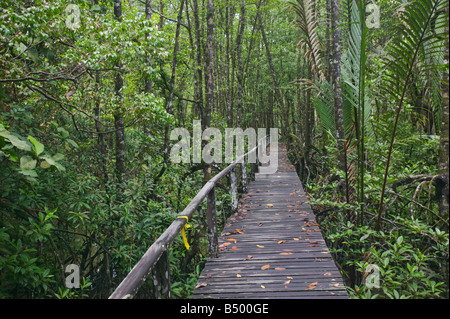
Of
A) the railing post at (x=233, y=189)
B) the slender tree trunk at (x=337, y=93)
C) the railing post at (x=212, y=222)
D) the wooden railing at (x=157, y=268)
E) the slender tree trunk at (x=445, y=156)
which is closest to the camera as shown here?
the wooden railing at (x=157, y=268)

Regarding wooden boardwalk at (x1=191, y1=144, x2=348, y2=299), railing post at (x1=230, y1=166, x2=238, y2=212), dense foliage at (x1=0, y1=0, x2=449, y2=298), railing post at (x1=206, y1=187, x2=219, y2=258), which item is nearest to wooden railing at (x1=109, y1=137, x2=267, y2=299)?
railing post at (x1=206, y1=187, x2=219, y2=258)

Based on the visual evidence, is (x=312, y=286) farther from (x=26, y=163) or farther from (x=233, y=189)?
(x=233, y=189)

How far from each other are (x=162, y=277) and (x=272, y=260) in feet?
6.57

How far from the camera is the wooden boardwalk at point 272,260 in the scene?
11.3 ft

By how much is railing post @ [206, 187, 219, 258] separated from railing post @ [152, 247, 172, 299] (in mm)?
1681

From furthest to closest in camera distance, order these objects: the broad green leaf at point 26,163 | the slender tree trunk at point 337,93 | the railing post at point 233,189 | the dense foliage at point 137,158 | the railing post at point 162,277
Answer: the railing post at point 233,189
the slender tree trunk at point 337,93
the dense foliage at point 137,158
the broad green leaf at point 26,163
the railing post at point 162,277

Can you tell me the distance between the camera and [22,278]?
3.55m

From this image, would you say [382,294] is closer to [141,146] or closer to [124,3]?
[141,146]

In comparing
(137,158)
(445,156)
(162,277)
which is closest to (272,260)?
(162,277)

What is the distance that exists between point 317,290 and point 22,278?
10.2 feet

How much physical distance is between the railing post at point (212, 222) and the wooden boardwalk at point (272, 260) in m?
0.12

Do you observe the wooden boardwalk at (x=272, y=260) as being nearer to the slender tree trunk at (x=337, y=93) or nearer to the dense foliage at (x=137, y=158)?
the dense foliage at (x=137, y=158)

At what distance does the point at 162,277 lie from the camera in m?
2.62

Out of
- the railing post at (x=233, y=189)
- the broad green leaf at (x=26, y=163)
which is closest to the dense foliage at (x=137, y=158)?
the broad green leaf at (x=26, y=163)
